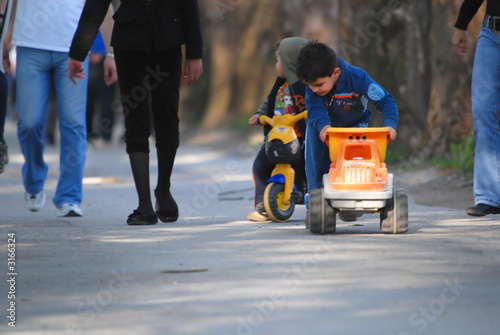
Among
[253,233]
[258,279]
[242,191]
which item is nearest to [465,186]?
[242,191]

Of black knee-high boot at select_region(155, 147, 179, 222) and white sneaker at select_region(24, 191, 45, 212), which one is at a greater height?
black knee-high boot at select_region(155, 147, 179, 222)

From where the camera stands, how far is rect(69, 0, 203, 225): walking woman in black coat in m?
6.45

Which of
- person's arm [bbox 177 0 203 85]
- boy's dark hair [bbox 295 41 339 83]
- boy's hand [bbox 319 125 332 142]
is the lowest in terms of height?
boy's hand [bbox 319 125 332 142]

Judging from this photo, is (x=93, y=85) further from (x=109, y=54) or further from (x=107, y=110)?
(x=109, y=54)

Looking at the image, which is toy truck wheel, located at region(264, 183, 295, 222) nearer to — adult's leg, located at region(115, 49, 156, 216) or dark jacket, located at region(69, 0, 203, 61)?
adult's leg, located at region(115, 49, 156, 216)

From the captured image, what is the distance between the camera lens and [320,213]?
5734 millimetres

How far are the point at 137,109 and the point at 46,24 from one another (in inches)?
58.2

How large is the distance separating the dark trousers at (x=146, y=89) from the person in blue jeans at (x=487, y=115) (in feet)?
7.30

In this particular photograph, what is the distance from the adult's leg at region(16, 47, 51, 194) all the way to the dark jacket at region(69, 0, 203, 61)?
2.69 feet

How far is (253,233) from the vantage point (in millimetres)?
6078

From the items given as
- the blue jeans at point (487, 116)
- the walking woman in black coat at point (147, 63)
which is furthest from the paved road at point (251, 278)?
the walking woman in black coat at point (147, 63)

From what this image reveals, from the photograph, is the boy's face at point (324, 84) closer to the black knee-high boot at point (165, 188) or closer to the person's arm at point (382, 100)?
the person's arm at point (382, 100)

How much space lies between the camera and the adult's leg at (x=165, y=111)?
6.58 meters

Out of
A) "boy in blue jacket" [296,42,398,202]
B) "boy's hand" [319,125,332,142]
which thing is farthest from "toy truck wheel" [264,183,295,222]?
"boy's hand" [319,125,332,142]
